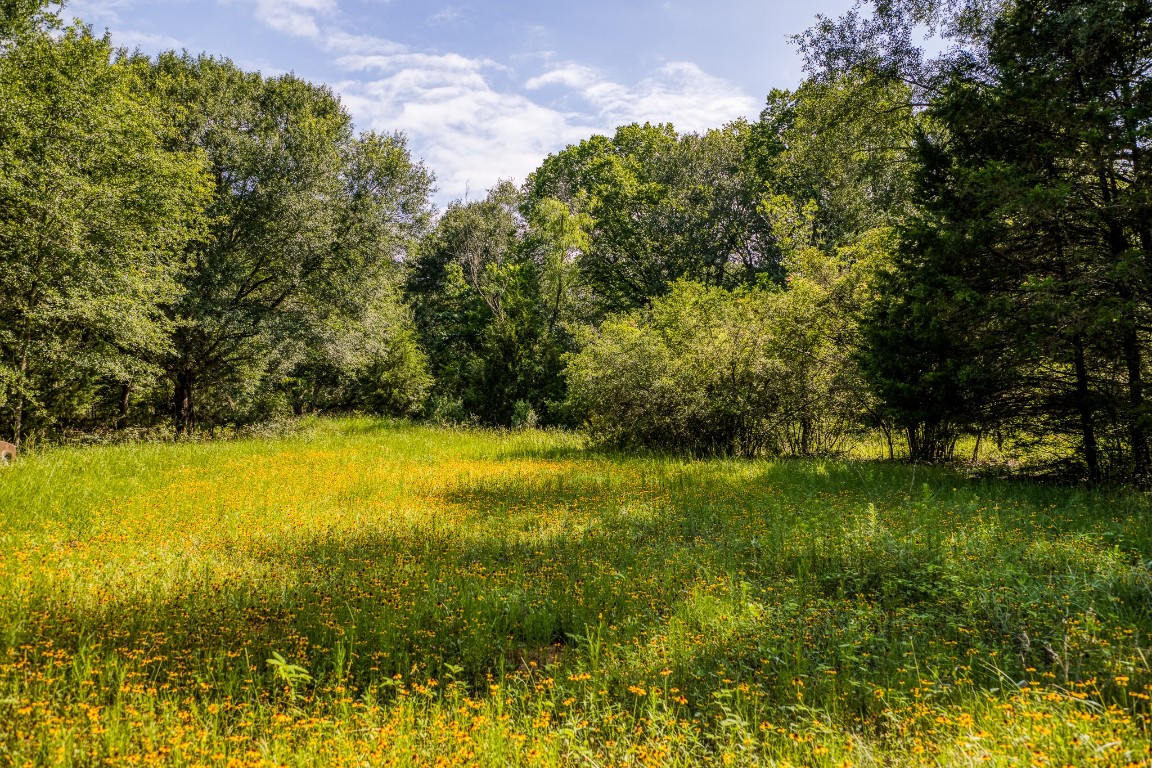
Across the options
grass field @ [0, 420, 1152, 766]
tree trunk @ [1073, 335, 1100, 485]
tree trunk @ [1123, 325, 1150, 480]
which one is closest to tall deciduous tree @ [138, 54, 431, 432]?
grass field @ [0, 420, 1152, 766]

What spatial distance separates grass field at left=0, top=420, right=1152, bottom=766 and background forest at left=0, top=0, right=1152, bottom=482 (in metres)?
2.69

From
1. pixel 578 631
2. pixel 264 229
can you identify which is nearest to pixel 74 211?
pixel 264 229

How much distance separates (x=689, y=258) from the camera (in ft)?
92.1

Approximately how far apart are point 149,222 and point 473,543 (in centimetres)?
1469

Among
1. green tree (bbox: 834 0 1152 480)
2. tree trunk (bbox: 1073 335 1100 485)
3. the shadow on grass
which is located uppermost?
green tree (bbox: 834 0 1152 480)

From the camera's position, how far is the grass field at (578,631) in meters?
2.80

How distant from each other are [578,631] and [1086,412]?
9.29 metres

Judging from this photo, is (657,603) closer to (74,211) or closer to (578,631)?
(578,631)

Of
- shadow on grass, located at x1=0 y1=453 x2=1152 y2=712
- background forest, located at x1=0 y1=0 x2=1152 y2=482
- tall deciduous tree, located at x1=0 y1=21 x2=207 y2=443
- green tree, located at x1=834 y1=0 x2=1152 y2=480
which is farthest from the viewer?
tall deciduous tree, located at x1=0 y1=21 x2=207 y2=443

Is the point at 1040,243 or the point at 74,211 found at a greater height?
the point at 74,211

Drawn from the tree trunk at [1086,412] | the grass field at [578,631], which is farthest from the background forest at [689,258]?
the grass field at [578,631]

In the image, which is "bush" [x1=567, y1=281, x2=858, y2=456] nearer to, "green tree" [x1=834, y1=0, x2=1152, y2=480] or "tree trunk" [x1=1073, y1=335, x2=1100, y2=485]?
"green tree" [x1=834, y1=0, x2=1152, y2=480]

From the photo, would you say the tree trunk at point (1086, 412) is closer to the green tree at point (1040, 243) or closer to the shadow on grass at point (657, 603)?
the green tree at point (1040, 243)

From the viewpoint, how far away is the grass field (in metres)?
2.80
